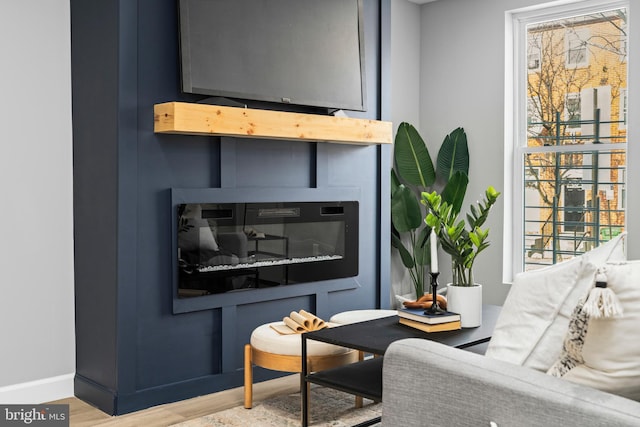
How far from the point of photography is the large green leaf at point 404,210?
4906 millimetres

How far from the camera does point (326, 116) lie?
12.8 feet

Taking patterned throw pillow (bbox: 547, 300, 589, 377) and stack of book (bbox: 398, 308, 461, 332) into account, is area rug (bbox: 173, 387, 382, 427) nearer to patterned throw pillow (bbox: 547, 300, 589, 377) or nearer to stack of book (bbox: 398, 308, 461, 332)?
stack of book (bbox: 398, 308, 461, 332)

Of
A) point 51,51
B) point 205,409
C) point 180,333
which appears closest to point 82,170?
point 51,51

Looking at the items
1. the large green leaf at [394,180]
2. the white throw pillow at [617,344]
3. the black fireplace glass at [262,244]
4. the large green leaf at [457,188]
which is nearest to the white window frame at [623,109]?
the large green leaf at [457,188]

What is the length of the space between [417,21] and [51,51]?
298 centimetres

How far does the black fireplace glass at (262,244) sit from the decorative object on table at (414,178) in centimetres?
76

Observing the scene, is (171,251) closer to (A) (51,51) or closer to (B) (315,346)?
(B) (315,346)

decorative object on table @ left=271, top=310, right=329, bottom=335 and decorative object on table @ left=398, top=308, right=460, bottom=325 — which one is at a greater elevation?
decorative object on table @ left=398, top=308, right=460, bottom=325

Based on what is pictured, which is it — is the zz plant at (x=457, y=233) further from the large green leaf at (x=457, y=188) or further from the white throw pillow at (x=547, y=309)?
the large green leaf at (x=457, y=188)

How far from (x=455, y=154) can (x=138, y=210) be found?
8.63 ft

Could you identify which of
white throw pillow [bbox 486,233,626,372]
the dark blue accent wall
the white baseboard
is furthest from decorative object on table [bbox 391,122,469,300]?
white throw pillow [bbox 486,233,626,372]

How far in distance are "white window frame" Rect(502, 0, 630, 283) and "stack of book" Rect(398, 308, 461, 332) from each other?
2.29 m

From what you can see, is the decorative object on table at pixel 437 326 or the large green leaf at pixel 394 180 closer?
the decorative object on table at pixel 437 326

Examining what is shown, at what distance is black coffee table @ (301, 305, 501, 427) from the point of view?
102 inches
